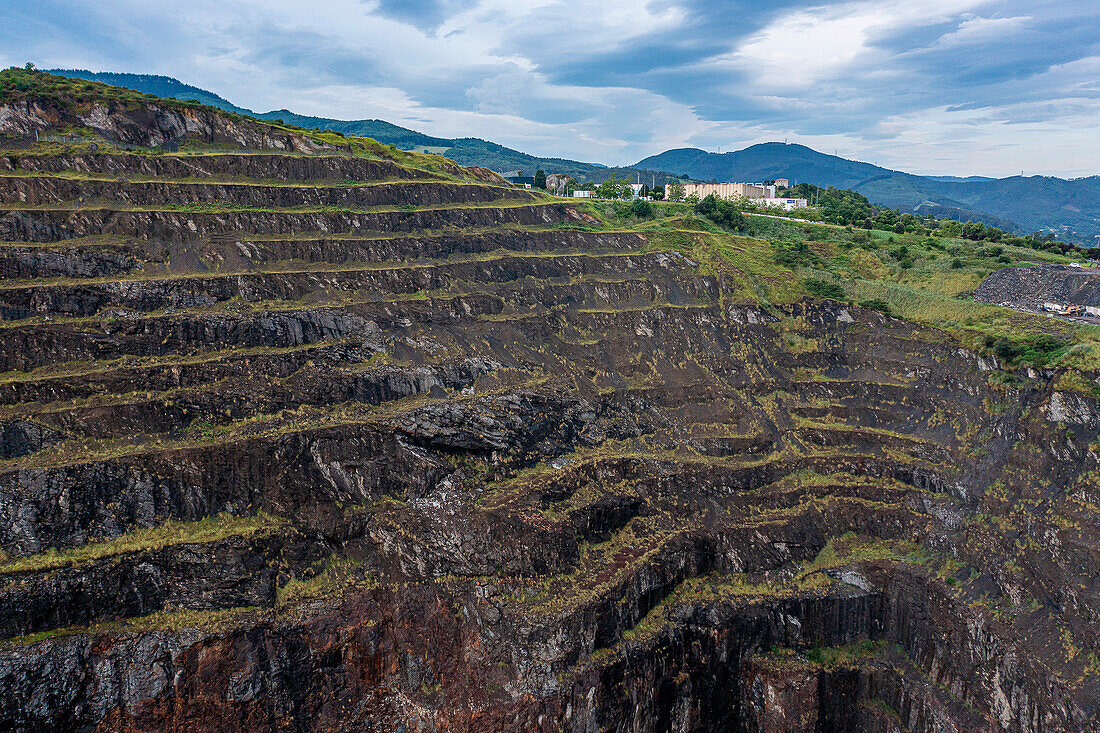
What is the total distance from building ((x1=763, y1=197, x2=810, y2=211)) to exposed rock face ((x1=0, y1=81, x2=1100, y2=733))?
44.4 meters

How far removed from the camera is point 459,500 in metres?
27.4

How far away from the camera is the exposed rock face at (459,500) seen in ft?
75.0

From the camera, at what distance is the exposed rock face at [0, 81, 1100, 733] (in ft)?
75.0

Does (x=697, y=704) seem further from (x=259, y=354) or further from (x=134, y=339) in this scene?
(x=134, y=339)

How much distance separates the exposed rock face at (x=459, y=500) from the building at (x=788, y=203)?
44.4 metres

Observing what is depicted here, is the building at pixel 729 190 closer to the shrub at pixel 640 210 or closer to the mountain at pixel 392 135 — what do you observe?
the shrub at pixel 640 210

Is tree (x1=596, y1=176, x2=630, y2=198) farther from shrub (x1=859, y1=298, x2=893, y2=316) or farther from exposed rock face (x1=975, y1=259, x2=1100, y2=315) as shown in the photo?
exposed rock face (x1=975, y1=259, x2=1100, y2=315)

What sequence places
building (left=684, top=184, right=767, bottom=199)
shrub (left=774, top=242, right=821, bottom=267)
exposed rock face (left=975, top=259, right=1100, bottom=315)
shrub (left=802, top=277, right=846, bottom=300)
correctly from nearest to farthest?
exposed rock face (left=975, top=259, right=1100, bottom=315), shrub (left=802, top=277, right=846, bottom=300), shrub (left=774, top=242, right=821, bottom=267), building (left=684, top=184, right=767, bottom=199)

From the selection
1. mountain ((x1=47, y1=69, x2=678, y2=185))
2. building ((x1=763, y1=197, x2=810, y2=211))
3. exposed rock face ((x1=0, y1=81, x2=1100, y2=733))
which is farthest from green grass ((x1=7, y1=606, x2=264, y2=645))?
mountain ((x1=47, y1=69, x2=678, y2=185))

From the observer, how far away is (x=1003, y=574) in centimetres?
2786

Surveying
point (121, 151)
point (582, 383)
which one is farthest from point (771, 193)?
point (121, 151)

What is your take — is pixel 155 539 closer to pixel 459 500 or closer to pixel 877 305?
pixel 459 500

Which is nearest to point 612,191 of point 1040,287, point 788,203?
point 788,203

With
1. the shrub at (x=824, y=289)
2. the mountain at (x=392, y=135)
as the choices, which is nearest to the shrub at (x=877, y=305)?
the shrub at (x=824, y=289)
